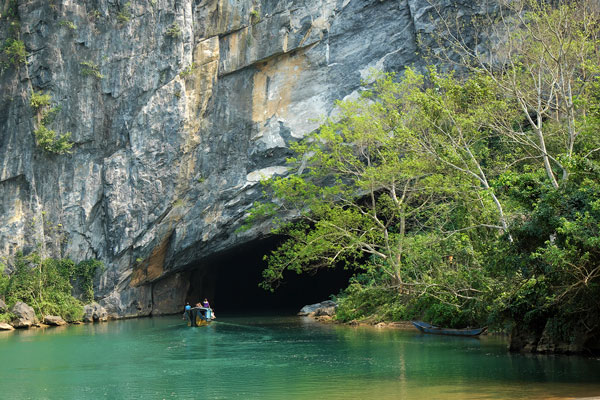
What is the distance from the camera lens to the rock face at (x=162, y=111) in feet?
94.0

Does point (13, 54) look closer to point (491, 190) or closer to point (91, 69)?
point (91, 69)

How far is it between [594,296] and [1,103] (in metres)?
28.6

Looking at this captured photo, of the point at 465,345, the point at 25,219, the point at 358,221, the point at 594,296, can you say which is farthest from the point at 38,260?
the point at 594,296

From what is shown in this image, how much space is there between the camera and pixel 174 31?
29844mm

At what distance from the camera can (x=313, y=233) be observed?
73.9 ft

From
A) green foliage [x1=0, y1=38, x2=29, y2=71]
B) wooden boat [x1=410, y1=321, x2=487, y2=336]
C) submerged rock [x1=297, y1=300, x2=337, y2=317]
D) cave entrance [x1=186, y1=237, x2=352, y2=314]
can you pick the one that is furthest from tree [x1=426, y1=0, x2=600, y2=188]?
green foliage [x1=0, y1=38, x2=29, y2=71]

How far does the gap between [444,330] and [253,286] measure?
82.2 feet

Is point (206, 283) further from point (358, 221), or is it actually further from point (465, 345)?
point (465, 345)

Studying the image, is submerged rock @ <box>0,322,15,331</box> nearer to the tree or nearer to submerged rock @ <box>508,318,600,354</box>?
submerged rock @ <box>508,318,600,354</box>

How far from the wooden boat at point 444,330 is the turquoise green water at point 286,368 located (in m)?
Result: 0.42

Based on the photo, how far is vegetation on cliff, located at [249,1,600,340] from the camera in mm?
11594

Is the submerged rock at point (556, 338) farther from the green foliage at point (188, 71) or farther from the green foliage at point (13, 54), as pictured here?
the green foliage at point (13, 54)

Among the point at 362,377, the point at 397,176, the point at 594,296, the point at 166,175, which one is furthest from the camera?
the point at 166,175

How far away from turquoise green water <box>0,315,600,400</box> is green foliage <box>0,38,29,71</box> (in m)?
14.9
